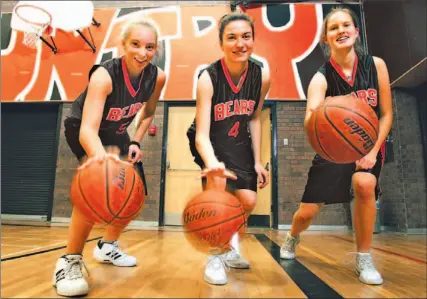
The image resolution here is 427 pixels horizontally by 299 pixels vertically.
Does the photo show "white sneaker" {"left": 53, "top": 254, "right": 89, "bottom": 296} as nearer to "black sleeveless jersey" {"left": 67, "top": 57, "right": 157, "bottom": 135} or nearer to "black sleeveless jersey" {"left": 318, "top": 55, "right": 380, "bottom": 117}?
"black sleeveless jersey" {"left": 67, "top": 57, "right": 157, "bottom": 135}

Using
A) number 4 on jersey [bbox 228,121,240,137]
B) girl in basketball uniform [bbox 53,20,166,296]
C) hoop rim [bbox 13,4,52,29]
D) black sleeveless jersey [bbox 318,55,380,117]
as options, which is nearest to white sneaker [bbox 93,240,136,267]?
girl in basketball uniform [bbox 53,20,166,296]

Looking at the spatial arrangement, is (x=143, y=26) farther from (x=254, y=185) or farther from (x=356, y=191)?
(x=356, y=191)

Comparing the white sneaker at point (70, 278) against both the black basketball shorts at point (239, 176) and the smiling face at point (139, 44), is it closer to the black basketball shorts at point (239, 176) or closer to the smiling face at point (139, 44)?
the black basketball shorts at point (239, 176)

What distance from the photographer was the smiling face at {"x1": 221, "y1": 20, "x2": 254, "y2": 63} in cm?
168

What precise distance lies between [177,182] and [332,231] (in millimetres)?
2646

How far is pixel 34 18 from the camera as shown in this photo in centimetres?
543

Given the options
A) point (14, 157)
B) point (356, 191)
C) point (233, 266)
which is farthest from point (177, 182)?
point (356, 191)

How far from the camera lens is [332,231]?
4.95 metres

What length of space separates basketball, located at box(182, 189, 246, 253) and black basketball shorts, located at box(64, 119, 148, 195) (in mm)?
357

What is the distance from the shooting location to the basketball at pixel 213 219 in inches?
54.2

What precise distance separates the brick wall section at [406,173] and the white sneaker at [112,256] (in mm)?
4336

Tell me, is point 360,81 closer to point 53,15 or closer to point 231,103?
point 231,103

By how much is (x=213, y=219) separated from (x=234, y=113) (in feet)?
2.50

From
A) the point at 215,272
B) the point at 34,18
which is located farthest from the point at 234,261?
the point at 34,18
